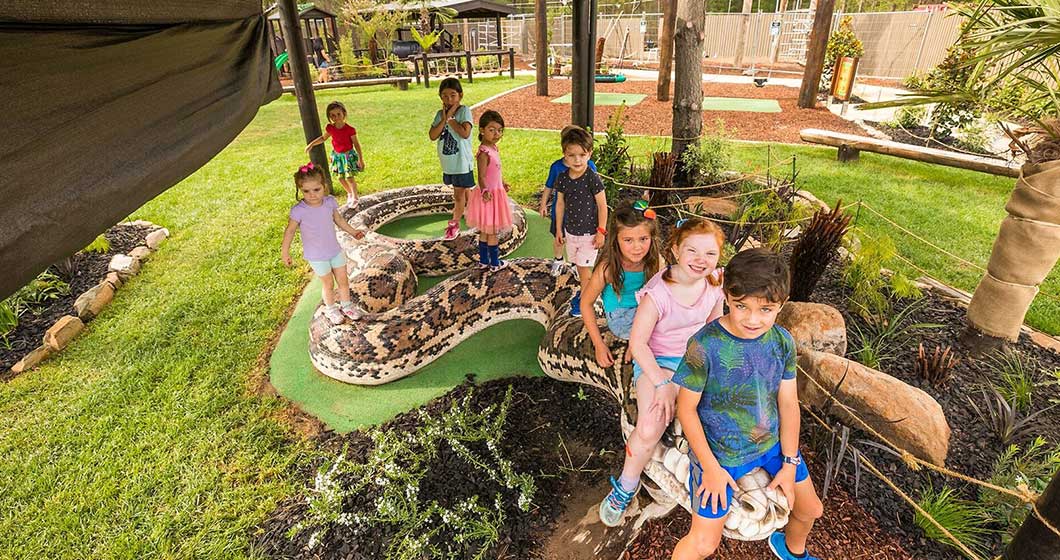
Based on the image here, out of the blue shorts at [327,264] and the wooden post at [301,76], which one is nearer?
the blue shorts at [327,264]

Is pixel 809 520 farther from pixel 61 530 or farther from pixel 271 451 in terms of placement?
pixel 61 530

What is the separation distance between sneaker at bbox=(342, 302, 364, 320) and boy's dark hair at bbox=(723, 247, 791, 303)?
356 cm

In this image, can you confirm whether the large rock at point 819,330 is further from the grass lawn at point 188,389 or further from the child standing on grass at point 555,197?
the grass lawn at point 188,389

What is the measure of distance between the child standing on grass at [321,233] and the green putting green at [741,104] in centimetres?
1383

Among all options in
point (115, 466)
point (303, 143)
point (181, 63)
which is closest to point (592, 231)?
point (181, 63)

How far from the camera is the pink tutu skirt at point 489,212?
17.4 feet

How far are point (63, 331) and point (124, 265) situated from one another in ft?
4.63

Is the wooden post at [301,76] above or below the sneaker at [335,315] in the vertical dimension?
above

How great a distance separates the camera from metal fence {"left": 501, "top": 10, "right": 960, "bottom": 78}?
19.4m

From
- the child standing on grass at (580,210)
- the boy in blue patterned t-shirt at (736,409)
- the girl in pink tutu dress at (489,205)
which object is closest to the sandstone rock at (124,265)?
the girl in pink tutu dress at (489,205)

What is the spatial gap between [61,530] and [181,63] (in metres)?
3.03

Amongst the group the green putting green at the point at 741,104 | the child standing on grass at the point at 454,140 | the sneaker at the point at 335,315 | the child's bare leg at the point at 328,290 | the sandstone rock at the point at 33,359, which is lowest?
the sandstone rock at the point at 33,359

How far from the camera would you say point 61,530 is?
312 cm

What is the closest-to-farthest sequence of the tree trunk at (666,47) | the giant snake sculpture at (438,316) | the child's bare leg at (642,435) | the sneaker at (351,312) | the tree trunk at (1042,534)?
1. the tree trunk at (1042,534)
2. the child's bare leg at (642,435)
3. the giant snake sculpture at (438,316)
4. the sneaker at (351,312)
5. the tree trunk at (666,47)
